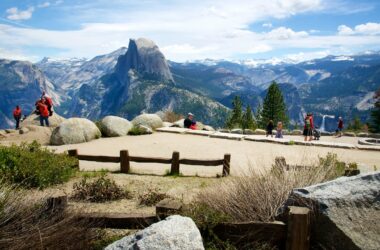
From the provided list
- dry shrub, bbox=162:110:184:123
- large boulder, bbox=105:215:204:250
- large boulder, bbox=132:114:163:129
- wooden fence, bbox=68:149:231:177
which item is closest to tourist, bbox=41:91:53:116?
large boulder, bbox=132:114:163:129

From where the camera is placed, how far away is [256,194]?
664cm

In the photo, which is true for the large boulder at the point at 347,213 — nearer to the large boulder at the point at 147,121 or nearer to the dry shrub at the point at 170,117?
the large boulder at the point at 147,121

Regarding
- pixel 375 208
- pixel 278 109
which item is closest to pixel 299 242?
pixel 375 208

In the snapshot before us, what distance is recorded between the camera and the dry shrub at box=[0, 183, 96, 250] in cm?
538

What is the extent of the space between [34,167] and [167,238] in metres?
8.12

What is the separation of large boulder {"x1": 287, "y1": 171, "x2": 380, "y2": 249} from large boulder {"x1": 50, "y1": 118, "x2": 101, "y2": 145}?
62.0 ft

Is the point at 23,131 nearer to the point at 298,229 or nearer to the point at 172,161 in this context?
the point at 172,161

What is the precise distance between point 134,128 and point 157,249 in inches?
870

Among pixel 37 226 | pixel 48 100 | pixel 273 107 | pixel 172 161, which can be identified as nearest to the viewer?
pixel 37 226

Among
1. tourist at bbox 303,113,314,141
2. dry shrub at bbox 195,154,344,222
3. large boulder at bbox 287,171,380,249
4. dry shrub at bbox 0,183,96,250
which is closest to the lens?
dry shrub at bbox 0,183,96,250

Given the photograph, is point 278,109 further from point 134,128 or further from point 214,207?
point 214,207

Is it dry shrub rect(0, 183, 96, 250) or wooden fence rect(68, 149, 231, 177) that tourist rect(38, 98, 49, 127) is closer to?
wooden fence rect(68, 149, 231, 177)

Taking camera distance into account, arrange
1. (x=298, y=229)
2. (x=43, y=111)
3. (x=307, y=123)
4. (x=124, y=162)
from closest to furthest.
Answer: (x=298, y=229), (x=124, y=162), (x=43, y=111), (x=307, y=123)

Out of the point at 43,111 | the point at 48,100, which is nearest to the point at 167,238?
the point at 43,111
